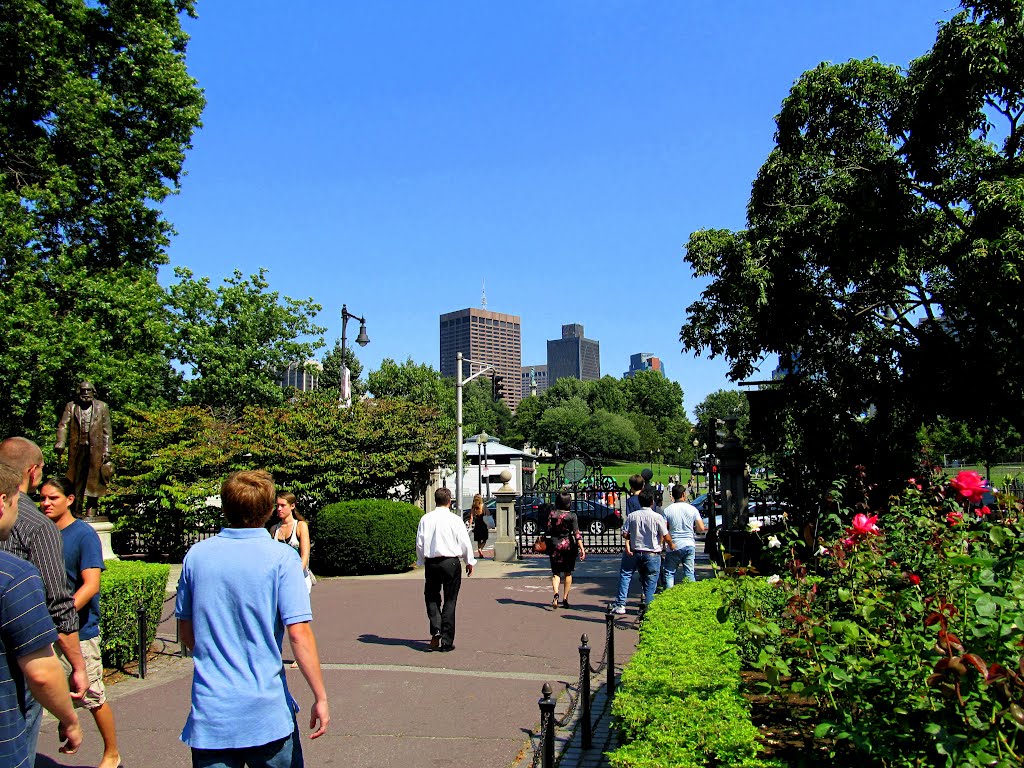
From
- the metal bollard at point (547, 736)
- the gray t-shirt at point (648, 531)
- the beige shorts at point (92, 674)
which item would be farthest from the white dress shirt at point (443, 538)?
the metal bollard at point (547, 736)

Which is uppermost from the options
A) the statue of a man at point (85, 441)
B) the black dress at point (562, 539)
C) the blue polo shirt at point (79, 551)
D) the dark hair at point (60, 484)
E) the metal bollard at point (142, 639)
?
the statue of a man at point (85, 441)

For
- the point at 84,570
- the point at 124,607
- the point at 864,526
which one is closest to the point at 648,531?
the point at 864,526

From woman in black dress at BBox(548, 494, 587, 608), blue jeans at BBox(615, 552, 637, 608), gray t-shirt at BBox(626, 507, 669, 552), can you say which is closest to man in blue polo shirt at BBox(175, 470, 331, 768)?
gray t-shirt at BBox(626, 507, 669, 552)

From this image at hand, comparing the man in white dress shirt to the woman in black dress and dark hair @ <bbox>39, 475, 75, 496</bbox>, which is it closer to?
the woman in black dress

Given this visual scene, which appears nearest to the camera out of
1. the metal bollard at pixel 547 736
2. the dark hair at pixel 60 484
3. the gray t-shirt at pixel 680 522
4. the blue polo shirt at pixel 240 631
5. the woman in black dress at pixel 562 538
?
the blue polo shirt at pixel 240 631

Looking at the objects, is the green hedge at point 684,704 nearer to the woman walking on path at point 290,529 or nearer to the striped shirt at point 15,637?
the striped shirt at point 15,637

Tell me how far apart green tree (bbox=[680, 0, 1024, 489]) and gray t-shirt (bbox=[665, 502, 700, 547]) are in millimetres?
3786

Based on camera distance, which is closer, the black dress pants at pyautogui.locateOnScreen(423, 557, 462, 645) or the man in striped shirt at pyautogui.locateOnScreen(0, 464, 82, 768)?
the man in striped shirt at pyautogui.locateOnScreen(0, 464, 82, 768)

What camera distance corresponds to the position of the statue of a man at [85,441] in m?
11.1

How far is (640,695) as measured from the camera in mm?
4172

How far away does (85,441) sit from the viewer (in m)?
11.1

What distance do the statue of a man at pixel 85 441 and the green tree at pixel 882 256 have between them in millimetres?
9360

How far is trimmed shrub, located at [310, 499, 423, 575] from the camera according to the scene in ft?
55.0

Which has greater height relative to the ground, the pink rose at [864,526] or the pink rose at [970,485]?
the pink rose at [970,485]
